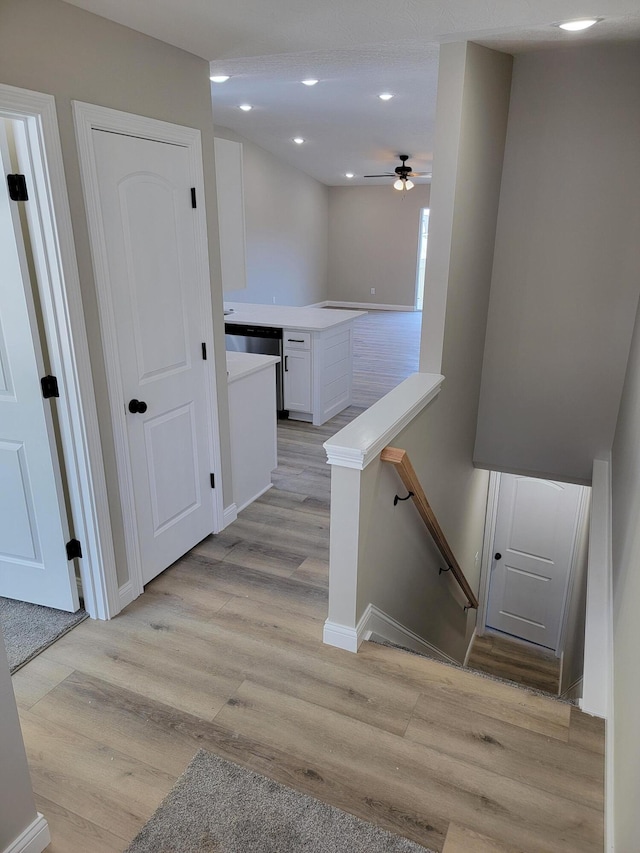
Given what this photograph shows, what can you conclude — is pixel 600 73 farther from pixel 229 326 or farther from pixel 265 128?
pixel 265 128

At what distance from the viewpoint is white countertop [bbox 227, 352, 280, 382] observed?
11.7 feet

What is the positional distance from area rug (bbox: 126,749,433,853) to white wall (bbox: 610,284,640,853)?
24.1 inches

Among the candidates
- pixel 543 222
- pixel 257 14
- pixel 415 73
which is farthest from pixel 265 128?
pixel 257 14

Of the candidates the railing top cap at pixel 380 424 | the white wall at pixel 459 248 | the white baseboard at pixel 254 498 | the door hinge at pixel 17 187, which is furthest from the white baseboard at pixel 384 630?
the door hinge at pixel 17 187

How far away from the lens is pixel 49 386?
2.33m

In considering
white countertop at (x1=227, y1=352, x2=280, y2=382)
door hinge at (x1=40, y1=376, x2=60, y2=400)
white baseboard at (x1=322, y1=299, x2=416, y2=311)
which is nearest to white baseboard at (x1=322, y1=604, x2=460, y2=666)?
door hinge at (x1=40, y1=376, x2=60, y2=400)

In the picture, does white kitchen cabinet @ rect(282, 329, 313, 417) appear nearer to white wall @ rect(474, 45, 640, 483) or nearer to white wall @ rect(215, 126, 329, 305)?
white wall @ rect(474, 45, 640, 483)

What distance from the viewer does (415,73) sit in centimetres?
492

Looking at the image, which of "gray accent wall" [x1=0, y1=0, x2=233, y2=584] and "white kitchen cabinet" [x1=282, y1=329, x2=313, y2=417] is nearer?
"gray accent wall" [x1=0, y1=0, x2=233, y2=584]

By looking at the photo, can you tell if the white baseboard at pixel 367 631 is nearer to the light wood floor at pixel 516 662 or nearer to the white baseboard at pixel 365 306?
the light wood floor at pixel 516 662

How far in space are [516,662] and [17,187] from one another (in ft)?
20.0

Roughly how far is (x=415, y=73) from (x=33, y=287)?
165 inches

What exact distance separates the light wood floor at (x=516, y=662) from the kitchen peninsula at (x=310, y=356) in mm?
3049

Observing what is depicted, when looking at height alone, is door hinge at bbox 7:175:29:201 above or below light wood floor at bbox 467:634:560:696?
above
